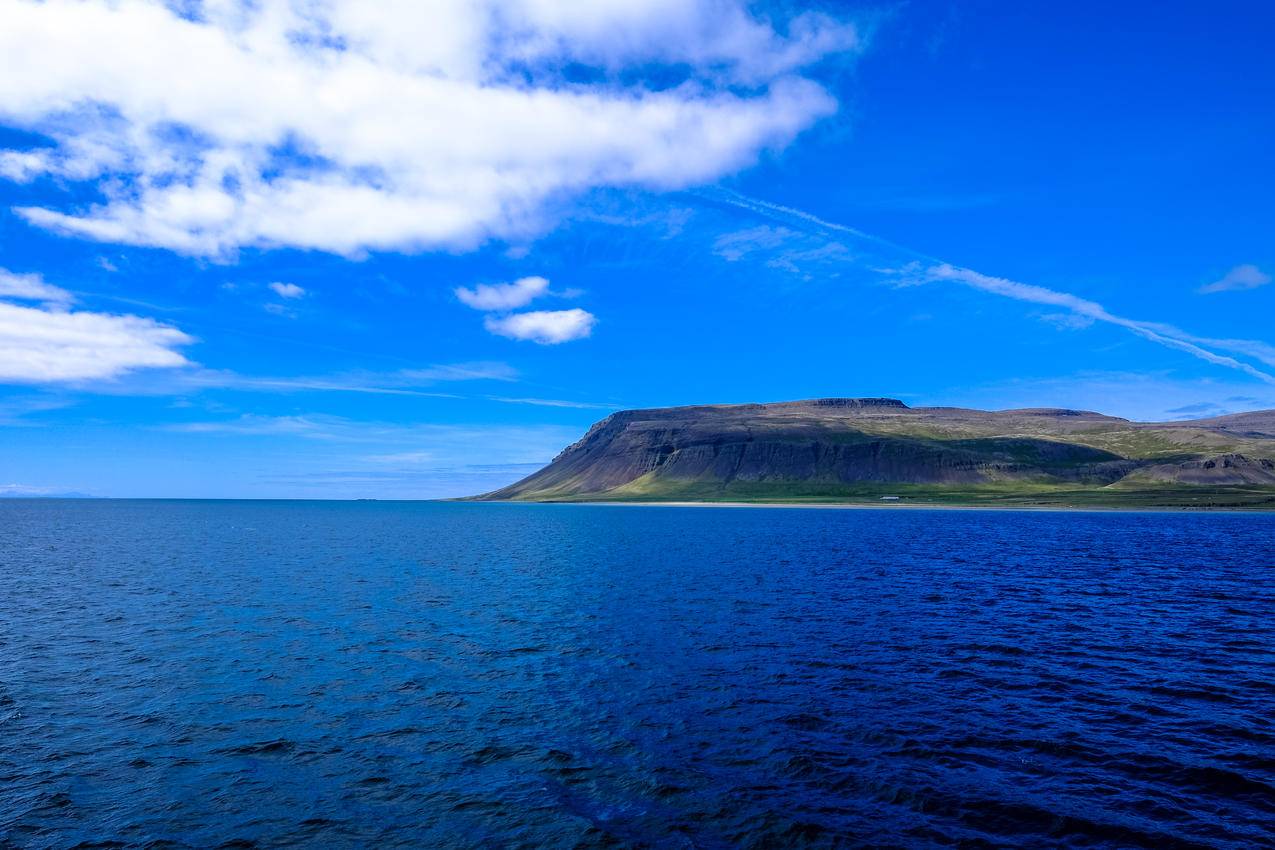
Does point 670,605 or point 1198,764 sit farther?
point 670,605

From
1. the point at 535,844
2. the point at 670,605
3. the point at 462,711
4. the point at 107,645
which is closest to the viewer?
the point at 535,844

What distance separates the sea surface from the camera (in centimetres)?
1972

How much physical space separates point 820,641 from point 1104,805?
2149 centimetres

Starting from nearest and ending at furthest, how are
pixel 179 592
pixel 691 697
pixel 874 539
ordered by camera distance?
pixel 691 697 → pixel 179 592 → pixel 874 539

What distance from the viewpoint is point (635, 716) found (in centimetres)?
2830

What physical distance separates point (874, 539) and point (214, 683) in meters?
114

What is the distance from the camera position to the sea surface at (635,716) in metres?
19.7

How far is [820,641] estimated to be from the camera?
4172 cm

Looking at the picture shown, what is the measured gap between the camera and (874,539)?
128 meters

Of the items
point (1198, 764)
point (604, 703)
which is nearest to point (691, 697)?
point (604, 703)

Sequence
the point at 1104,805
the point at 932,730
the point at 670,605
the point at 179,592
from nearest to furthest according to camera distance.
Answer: the point at 1104,805, the point at 932,730, the point at 670,605, the point at 179,592

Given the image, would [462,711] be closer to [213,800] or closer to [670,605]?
[213,800]

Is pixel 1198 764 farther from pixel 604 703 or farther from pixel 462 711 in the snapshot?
pixel 462 711

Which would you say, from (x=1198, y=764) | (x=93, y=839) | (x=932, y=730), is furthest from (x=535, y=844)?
(x=1198, y=764)
